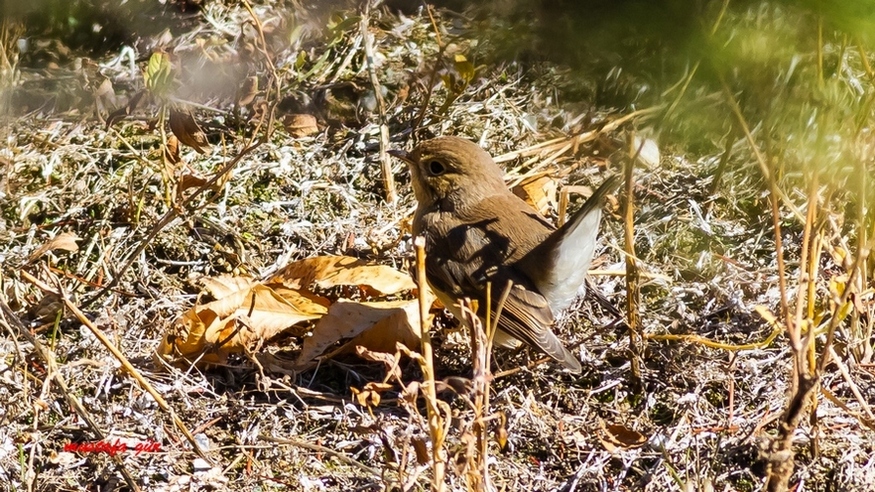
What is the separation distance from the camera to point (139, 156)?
516 cm

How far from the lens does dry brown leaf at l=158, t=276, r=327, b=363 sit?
427 centimetres

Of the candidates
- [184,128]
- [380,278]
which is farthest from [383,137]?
[184,128]

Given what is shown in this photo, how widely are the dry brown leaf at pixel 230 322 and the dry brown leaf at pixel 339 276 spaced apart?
21cm

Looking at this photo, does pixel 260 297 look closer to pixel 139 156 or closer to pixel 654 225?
pixel 139 156

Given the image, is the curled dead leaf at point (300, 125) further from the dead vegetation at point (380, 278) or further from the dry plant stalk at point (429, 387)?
the dry plant stalk at point (429, 387)

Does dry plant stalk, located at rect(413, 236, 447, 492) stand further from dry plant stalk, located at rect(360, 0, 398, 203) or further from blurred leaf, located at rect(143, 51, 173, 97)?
dry plant stalk, located at rect(360, 0, 398, 203)

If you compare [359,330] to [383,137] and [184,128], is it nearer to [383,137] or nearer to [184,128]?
[184,128]

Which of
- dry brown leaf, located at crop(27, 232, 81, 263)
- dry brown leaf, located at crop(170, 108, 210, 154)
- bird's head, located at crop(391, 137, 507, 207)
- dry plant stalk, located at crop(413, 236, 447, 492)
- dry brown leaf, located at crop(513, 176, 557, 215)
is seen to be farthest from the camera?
dry brown leaf, located at crop(513, 176, 557, 215)

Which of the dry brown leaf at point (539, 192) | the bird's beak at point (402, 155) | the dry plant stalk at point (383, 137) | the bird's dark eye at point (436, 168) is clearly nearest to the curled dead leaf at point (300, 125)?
the dry plant stalk at point (383, 137)

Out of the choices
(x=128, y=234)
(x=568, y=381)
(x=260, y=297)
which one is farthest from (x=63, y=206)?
(x=568, y=381)

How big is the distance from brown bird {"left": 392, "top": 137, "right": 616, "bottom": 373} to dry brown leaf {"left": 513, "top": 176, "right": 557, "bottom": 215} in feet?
0.86

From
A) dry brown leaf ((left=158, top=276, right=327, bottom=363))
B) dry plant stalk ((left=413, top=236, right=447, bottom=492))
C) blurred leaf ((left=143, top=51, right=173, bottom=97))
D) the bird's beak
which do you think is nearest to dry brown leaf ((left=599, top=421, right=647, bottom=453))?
dry plant stalk ((left=413, top=236, right=447, bottom=492))

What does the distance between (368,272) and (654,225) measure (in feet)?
5.25

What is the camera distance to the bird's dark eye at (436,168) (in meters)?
4.93
